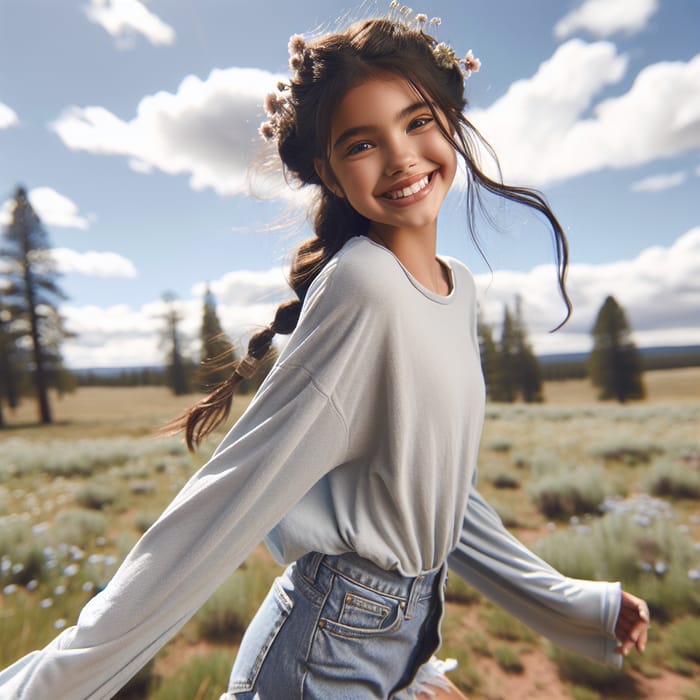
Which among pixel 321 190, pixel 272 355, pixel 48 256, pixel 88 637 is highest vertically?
pixel 48 256

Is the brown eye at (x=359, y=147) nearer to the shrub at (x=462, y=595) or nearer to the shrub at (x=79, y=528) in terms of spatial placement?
the shrub at (x=462, y=595)

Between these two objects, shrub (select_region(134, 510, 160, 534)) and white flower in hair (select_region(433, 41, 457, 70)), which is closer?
white flower in hair (select_region(433, 41, 457, 70))

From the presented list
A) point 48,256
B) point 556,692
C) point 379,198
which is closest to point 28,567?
point 556,692

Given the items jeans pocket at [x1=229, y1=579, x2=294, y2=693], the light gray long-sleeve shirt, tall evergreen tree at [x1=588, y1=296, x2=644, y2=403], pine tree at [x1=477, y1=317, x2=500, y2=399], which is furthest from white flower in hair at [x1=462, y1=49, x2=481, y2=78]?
tall evergreen tree at [x1=588, y1=296, x2=644, y2=403]

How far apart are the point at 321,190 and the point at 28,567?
13.5 ft

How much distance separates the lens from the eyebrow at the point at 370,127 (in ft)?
4.00

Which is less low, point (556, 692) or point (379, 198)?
point (379, 198)

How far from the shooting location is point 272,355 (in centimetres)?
156

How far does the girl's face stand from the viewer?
122 cm

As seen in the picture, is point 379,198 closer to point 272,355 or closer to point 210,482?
point 272,355

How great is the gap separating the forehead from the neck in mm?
248

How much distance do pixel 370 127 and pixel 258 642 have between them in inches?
43.8

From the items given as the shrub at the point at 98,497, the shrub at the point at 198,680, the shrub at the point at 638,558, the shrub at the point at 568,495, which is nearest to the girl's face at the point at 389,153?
the shrub at the point at 198,680

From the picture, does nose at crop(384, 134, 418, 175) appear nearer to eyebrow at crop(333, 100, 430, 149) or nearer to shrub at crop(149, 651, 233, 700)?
eyebrow at crop(333, 100, 430, 149)
